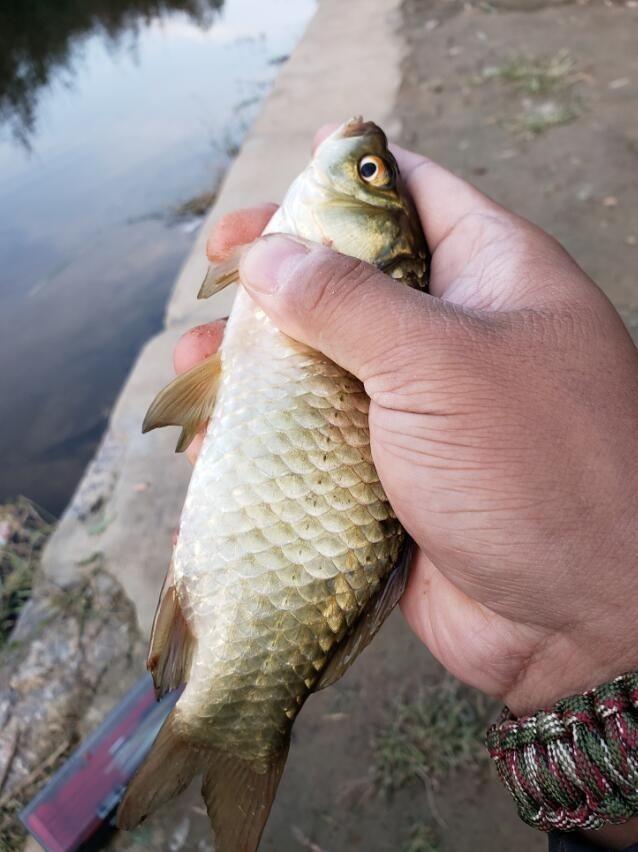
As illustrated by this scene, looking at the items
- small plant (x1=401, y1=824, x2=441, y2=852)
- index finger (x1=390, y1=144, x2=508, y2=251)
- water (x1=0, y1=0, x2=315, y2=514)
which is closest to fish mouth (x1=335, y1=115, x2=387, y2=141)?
index finger (x1=390, y1=144, x2=508, y2=251)

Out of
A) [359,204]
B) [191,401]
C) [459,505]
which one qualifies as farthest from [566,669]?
[359,204]

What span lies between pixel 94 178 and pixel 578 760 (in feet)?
29.1

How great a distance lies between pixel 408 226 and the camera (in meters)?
2.04

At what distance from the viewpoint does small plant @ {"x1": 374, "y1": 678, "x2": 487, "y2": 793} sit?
2660 millimetres

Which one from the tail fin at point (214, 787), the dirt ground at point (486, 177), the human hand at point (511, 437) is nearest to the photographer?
the human hand at point (511, 437)

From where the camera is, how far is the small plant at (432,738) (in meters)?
2.66

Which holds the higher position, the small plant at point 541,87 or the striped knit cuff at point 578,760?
the striped knit cuff at point 578,760

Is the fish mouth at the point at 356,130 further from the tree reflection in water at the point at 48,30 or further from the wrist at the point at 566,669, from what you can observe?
the tree reflection in water at the point at 48,30

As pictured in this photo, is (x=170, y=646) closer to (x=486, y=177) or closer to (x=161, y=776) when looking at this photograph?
(x=161, y=776)

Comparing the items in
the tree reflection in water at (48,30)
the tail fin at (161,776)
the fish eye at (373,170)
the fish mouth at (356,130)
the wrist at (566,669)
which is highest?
the tree reflection in water at (48,30)

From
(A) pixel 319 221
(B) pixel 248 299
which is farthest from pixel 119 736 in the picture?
(A) pixel 319 221

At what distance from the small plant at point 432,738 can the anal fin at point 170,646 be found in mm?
1351

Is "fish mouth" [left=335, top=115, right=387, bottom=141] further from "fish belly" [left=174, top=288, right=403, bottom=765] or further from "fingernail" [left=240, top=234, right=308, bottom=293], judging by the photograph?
"fish belly" [left=174, top=288, right=403, bottom=765]

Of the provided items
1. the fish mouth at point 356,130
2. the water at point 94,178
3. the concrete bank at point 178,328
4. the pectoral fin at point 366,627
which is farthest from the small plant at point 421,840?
the water at point 94,178
